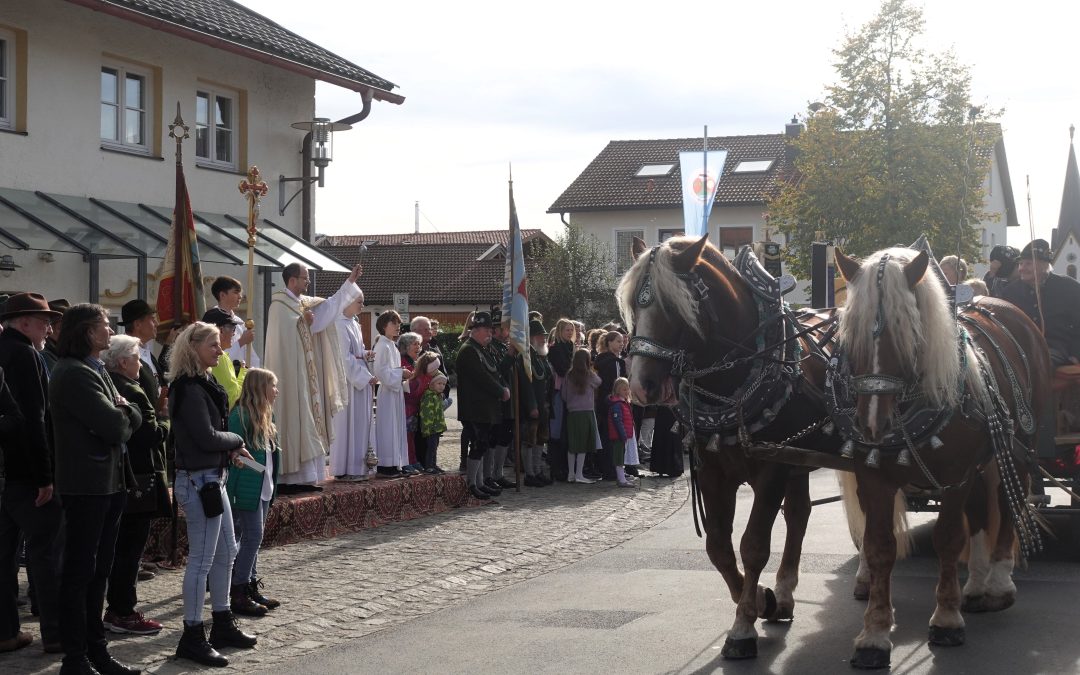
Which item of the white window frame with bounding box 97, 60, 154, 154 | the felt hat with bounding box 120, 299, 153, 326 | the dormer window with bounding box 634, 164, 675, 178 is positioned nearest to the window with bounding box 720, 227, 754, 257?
the dormer window with bounding box 634, 164, 675, 178

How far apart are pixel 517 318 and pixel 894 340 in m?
7.87

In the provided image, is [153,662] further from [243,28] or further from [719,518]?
[243,28]

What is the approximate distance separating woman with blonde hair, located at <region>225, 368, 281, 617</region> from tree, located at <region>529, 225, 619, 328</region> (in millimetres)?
37646

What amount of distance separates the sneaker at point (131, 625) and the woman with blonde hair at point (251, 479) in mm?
603

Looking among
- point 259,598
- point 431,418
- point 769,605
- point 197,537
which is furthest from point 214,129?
point 769,605

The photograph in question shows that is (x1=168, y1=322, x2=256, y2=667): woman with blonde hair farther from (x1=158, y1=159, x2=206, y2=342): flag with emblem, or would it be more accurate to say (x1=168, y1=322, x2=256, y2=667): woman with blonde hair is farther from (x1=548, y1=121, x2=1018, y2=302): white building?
(x1=548, y1=121, x2=1018, y2=302): white building

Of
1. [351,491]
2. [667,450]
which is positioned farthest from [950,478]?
[667,450]

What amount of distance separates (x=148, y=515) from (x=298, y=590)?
A: 1.58 m

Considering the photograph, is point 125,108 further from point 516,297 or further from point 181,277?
point 181,277

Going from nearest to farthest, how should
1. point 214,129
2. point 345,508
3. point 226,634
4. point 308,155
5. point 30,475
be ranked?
point 30,475, point 226,634, point 345,508, point 214,129, point 308,155

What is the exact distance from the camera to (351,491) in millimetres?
11422

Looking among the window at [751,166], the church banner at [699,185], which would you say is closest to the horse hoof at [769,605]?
the church banner at [699,185]

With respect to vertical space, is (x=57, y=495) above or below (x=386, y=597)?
above

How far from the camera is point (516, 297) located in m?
14.0
